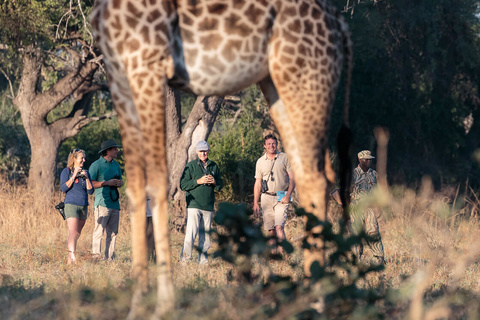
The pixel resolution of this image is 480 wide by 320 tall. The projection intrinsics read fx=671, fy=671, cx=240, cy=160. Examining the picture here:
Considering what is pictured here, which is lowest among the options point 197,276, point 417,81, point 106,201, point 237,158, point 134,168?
point 197,276

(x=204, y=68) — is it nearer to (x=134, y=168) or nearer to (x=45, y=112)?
(x=134, y=168)

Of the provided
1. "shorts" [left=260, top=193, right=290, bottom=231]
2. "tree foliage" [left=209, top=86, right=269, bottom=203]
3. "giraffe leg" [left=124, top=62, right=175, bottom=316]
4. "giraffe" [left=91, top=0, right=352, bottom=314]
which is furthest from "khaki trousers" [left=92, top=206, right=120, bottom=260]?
"giraffe leg" [left=124, top=62, right=175, bottom=316]

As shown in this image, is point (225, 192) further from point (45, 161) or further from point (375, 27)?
point (375, 27)

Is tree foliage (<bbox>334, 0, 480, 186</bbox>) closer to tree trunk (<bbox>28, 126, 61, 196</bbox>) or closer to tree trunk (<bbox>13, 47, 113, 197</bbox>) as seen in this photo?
tree trunk (<bbox>13, 47, 113, 197</bbox>)

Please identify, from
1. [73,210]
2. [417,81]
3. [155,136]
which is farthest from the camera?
[417,81]

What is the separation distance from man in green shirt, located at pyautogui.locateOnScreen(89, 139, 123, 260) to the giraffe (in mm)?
5096

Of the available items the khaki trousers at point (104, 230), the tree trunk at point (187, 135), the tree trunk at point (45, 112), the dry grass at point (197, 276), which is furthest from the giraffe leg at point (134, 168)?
the tree trunk at point (45, 112)

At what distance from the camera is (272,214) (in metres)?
10.5

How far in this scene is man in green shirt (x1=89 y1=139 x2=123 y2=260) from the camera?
9930mm

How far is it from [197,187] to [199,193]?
106 mm

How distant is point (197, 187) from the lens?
10.2m

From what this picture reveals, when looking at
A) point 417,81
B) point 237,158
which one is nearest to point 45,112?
point 237,158

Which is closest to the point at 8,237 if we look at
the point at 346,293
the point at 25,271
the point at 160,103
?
the point at 25,271

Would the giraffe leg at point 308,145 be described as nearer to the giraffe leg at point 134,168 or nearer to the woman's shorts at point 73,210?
the giraffe leg at point 134,168
